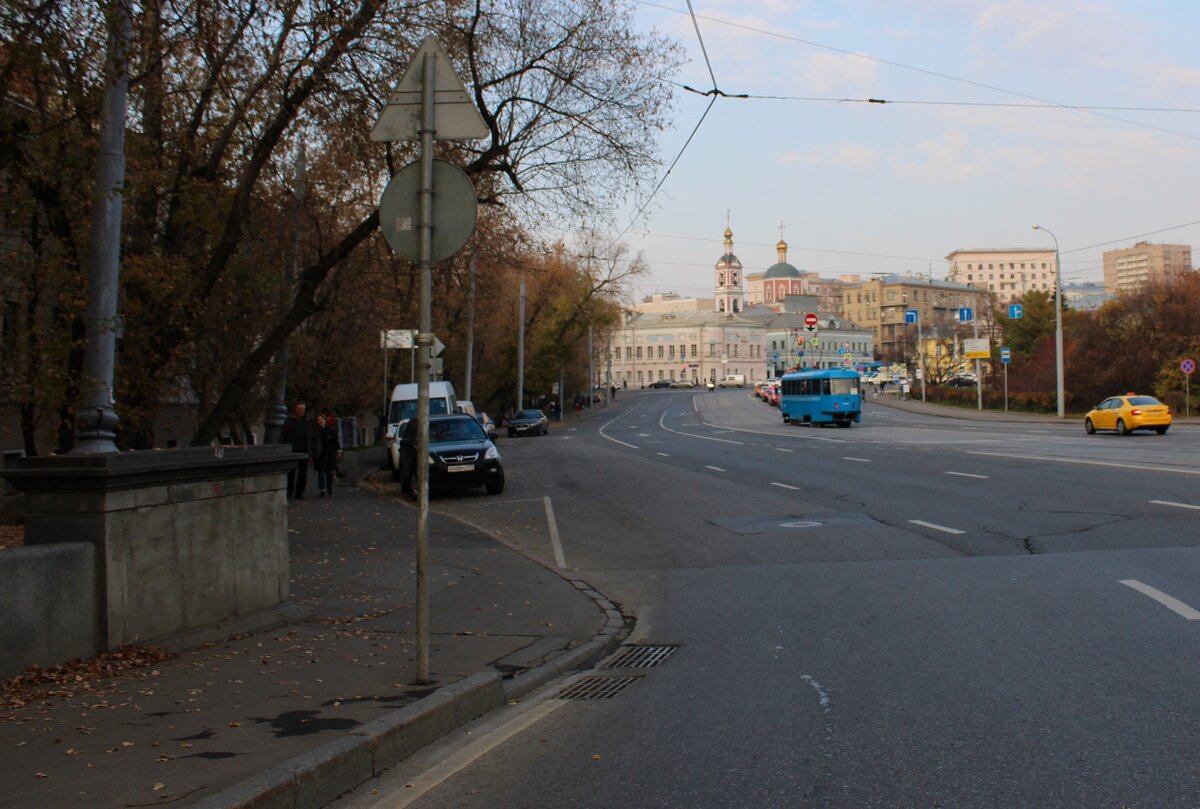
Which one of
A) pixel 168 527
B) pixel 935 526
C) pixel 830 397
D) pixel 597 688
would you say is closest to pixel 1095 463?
pixel 935 526

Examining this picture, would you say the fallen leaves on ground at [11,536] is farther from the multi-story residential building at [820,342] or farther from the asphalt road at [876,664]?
the multi-story residential building at [820,342]

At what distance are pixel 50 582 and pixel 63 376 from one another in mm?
6623

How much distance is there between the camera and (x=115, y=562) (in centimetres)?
720

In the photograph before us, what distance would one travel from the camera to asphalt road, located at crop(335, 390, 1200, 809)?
194 inches

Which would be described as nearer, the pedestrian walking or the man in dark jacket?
the man in dark jacket

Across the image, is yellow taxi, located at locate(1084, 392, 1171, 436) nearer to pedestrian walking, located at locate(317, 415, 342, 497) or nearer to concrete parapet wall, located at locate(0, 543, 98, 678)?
pedestrian walking, located at locate(317, 415, 342, 497)

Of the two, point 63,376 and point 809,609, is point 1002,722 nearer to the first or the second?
point 809,609

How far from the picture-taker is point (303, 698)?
21.0 ft

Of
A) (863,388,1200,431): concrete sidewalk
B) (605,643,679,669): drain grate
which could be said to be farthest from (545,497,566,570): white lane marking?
(863,388,1200,431): concrete sidewalk

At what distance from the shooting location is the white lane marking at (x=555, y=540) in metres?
13.3

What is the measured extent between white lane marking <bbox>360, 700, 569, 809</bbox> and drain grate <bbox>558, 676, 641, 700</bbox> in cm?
17

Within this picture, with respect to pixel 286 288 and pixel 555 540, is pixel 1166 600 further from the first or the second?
pixel 286 288

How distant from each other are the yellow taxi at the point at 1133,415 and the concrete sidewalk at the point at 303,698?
3047 centimetres

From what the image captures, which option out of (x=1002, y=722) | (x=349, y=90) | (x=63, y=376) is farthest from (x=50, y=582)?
(x=349, y=90)
